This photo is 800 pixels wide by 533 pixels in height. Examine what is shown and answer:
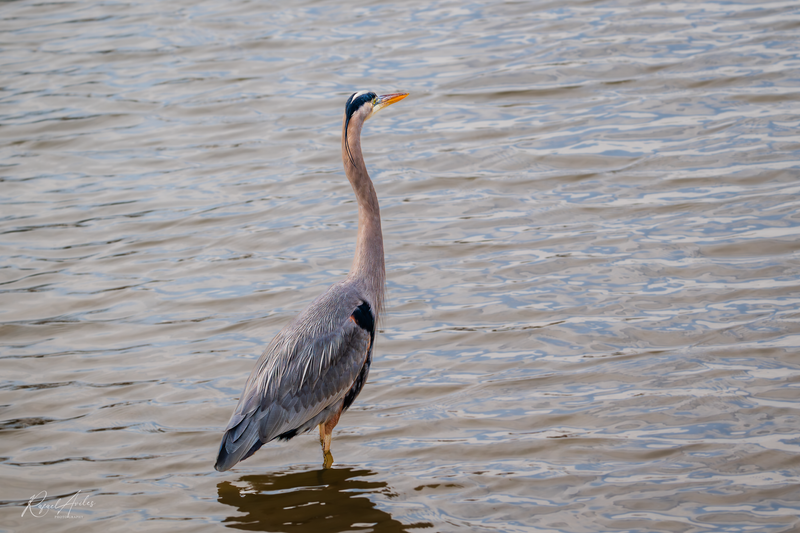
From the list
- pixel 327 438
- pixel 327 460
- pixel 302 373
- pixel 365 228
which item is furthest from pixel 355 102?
pixel 327 460

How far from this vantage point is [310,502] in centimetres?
530

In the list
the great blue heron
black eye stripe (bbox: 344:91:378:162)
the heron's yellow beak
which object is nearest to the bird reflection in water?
the great blue heron

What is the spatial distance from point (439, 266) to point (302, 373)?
274 centimetres

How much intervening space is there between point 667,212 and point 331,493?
4.68 meters

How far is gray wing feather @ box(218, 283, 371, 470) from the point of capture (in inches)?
213

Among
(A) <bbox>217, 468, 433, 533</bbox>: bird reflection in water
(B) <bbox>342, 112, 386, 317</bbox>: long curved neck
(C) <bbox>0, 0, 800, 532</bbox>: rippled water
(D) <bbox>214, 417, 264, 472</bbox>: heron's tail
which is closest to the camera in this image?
(A) <bbox>217, 468, 433, 533</bbox>: bird reflection in water

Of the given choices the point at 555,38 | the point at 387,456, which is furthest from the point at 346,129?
the point at 555,38

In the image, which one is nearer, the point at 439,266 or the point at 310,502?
the point at 310,502

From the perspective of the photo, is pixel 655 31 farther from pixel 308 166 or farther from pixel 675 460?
pixel 675 460

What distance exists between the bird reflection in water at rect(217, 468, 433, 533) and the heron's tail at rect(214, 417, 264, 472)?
0.32m

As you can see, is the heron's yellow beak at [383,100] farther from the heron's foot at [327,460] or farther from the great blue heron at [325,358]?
the heron's foot at [327,460]
